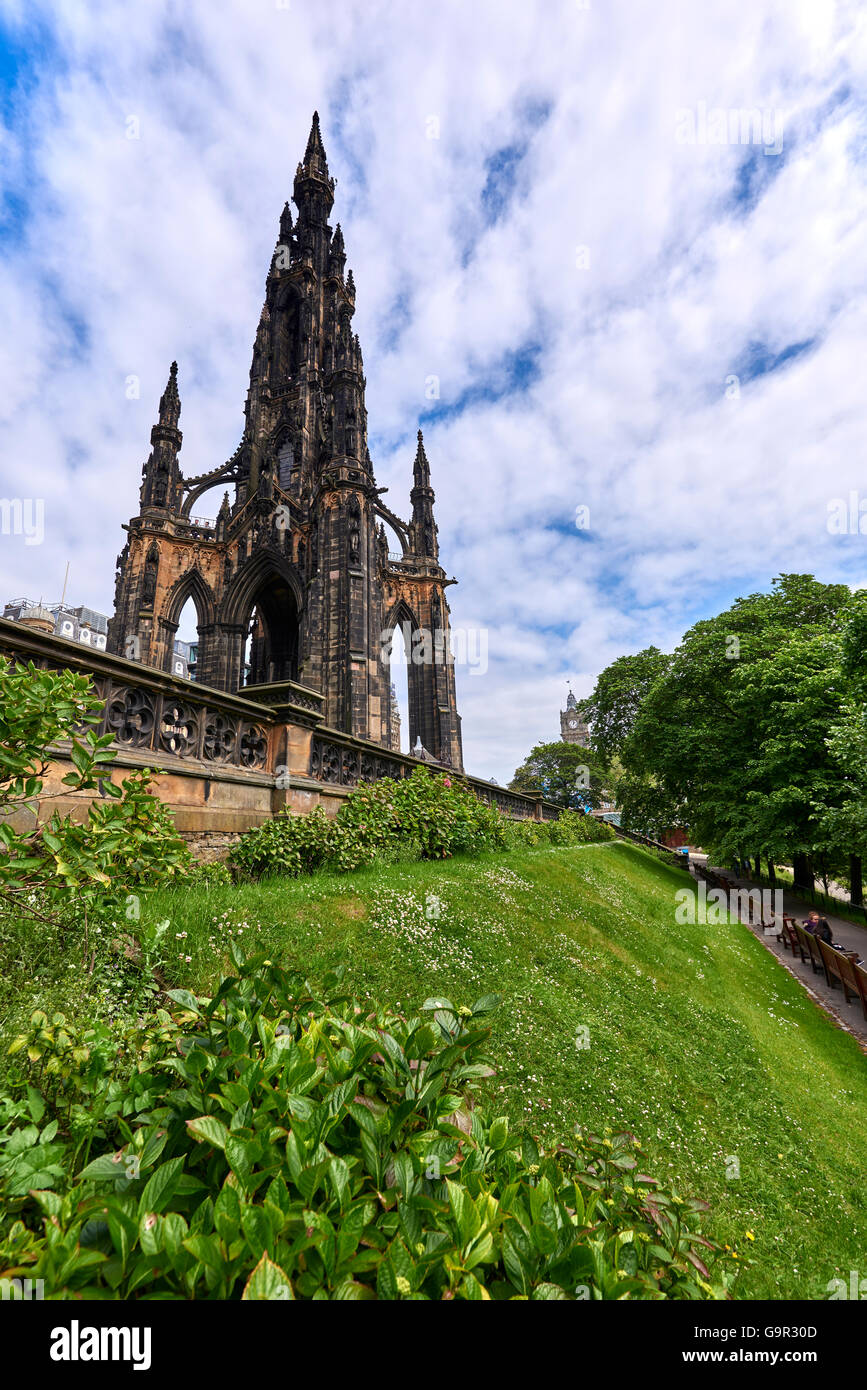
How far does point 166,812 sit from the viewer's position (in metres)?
4.26

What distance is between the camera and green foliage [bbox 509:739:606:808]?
177ft

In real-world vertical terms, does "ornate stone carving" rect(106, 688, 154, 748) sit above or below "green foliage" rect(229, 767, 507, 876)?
above

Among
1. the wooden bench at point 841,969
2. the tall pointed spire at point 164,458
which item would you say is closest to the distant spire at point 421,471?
the tall pointed spire at point 164,458

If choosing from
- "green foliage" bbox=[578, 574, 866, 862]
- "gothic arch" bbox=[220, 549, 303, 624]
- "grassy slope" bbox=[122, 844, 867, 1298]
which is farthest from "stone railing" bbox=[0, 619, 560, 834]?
"gothic arch" bbox=[220, 549, 303, 624]

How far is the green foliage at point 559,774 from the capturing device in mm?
53969


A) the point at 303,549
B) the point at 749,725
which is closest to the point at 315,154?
the point at 303,549

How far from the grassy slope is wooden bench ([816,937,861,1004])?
2.32 m

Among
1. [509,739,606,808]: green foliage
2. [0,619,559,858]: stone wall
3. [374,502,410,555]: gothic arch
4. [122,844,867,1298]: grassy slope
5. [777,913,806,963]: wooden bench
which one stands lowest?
[777,913,806,963]: wooden bench

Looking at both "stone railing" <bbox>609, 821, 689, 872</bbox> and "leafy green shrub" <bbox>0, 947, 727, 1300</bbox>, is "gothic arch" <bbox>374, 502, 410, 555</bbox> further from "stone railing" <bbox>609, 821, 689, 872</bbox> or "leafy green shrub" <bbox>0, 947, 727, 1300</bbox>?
"leafy green shrub" <bbox>0, 947, 727, 1300</bbox>

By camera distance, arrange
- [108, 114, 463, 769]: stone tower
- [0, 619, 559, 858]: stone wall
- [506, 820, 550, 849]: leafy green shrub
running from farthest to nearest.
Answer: [108, 114, 463, 769]: stone tower → [506, 820, 550, 849]: leafy green shrub → [0, 619, 559, 858]: stone wall

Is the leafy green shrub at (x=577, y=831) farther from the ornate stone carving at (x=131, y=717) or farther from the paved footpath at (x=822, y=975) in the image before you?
the ornate stone carving at (x=131, y=717)

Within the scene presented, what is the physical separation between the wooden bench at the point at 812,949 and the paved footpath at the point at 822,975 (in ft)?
0.47

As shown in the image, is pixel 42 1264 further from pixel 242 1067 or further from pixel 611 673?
pixel 611 673

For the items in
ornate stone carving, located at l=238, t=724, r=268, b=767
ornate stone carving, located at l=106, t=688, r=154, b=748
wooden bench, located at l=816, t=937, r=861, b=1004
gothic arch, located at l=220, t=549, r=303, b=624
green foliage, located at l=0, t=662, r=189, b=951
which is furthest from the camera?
gothic arch, located at l=220, t=549, r=303, b=624
